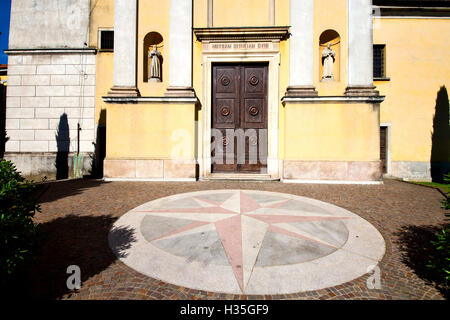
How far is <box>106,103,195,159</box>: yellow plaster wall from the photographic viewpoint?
9.26 meters

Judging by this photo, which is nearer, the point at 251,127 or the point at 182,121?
the point at 182,121

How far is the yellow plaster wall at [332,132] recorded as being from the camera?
8992mm

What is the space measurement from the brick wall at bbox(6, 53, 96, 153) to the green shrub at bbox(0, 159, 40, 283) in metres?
10.7

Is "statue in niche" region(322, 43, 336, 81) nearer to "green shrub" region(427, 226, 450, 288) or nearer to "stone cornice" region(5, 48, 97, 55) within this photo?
"green shrub" region(427, 226, 450, 288)

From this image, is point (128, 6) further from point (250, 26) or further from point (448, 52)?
point (448, 52)

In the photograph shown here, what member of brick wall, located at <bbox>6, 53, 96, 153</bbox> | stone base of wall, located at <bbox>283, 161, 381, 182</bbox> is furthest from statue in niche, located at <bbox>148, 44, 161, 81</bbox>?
stone base of wall, located at <bbox>283, 161, 381, 182</bbox>

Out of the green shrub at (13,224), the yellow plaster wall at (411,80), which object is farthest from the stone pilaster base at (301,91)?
the green shrub at (13,224)

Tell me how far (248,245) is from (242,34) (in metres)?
9.73

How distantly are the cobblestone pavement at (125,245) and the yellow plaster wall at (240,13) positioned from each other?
27.9 ft

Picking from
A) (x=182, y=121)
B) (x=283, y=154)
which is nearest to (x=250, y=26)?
(x=182, y=121)

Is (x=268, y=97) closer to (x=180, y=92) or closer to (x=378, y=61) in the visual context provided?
(x=180, y=92)

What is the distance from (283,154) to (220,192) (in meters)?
4.28

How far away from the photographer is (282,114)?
32.3 ft
